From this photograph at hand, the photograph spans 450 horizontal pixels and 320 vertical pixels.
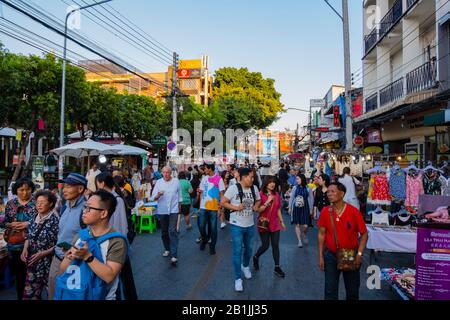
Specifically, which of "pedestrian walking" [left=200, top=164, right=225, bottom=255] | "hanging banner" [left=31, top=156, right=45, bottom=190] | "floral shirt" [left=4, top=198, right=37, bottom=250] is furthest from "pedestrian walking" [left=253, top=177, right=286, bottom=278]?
"hanging banner" [left=31, top=156, right=45, bottom=190]

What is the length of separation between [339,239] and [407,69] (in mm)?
14301

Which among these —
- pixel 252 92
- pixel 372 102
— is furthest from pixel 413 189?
pixel 252 92

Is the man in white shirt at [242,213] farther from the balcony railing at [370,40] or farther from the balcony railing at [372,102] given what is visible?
the balcony railing at [370,40]

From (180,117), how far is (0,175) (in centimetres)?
1875

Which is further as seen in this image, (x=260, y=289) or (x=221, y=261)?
(x=221, y=261)

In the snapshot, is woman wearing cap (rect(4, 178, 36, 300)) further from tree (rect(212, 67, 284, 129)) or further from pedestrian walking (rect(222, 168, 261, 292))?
tree (rect(212, 67, 284, 129))

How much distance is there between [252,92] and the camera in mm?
48094

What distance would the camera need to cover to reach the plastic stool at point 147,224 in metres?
10.1

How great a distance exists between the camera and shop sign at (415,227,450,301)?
4027 millimetres

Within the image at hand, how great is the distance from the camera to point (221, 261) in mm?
7094

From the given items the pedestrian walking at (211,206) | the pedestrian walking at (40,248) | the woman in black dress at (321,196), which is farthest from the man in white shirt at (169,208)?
the woman in black dress at (321,196)

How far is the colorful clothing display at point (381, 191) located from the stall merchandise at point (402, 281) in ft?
11.5
